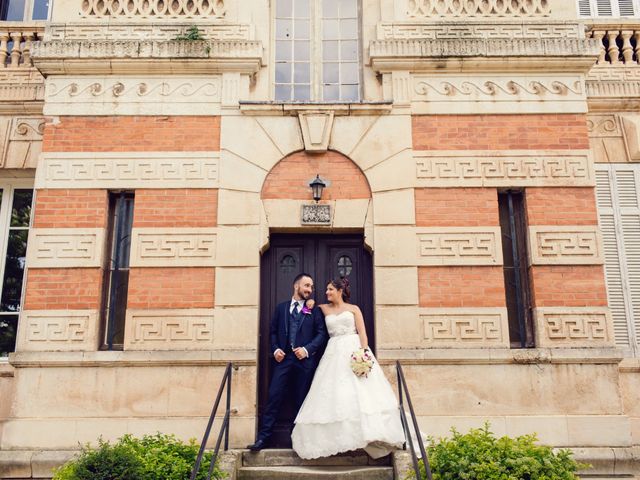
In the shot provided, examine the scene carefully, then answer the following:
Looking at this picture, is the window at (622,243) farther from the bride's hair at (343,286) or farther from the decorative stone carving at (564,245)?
the bride's hair at (343,286)

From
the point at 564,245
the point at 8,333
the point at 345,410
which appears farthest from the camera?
the point at 8,333

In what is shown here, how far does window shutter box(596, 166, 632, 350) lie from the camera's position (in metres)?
8.67

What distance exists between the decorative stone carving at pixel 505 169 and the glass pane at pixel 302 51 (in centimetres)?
215

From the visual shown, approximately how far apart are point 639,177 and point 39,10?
9.08m

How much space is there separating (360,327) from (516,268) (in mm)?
2204

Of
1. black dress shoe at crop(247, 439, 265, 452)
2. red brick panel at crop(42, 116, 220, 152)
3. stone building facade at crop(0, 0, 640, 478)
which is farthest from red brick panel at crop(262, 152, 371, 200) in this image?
black dress shoe at crop(247, 439, 265, 452)

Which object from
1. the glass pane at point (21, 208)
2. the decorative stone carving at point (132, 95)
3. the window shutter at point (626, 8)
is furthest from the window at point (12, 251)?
the window shutter at point (626, 8)

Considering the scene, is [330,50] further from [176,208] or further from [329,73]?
[176,208]

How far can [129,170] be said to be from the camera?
8.36 m

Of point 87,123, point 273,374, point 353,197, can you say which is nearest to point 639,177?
point 353,197

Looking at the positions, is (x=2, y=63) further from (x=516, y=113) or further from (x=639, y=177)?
(x=639, y=177)

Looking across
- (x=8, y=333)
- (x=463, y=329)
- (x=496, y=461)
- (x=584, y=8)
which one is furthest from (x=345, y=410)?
(x=584, y=8)

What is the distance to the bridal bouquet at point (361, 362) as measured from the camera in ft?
23.5

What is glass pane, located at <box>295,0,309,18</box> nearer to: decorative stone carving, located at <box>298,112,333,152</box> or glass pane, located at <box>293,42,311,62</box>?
glass pane, located at <box>293,42,311,62</box>
